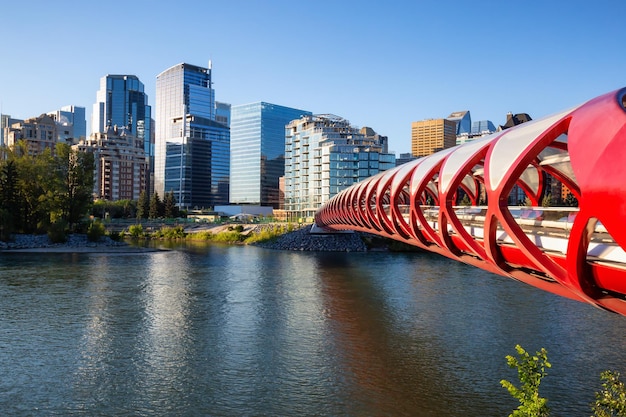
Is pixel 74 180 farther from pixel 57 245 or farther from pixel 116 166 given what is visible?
pixel 116 166

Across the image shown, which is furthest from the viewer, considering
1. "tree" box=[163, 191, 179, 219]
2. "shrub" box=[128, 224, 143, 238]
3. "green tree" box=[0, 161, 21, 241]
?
"tree" box=[163, 191, 179, 219]

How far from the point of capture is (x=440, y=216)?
13.7 meters

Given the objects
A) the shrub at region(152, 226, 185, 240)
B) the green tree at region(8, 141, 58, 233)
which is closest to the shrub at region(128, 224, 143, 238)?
the shrub at region(152, 226, 185, 240)

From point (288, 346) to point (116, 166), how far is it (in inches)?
6187

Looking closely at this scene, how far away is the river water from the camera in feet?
51.2

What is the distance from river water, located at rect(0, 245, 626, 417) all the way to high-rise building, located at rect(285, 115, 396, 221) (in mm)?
73693

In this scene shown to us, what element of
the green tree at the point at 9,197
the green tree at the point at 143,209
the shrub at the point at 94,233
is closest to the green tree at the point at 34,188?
the green tree at the point at 9,197

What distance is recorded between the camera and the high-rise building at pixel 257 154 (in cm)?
17500

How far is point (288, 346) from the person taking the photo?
21.2m

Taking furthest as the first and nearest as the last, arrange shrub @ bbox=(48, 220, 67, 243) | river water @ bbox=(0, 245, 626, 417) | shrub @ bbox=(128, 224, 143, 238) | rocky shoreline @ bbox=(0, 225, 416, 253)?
shrub @ bbox=(128, 224, 143, 238) → shrub @ bbox=(48, 220, 67, 243) → rocky shoreline @ bbox=(0, 225, 416, 253) → river water @ bbox=(0, 245, 626, 417)

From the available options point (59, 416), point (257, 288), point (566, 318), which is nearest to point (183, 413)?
point (59, 416)

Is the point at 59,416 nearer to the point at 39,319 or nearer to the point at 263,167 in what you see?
the point at 39,319

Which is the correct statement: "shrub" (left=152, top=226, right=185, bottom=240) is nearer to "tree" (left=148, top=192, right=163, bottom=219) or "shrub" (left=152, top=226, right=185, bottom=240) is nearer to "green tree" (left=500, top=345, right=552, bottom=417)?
"tree" (left=148, top=192, right=163, bottom=219)

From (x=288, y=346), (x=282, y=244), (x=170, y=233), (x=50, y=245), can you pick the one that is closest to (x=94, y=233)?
(x=50, y=245)
